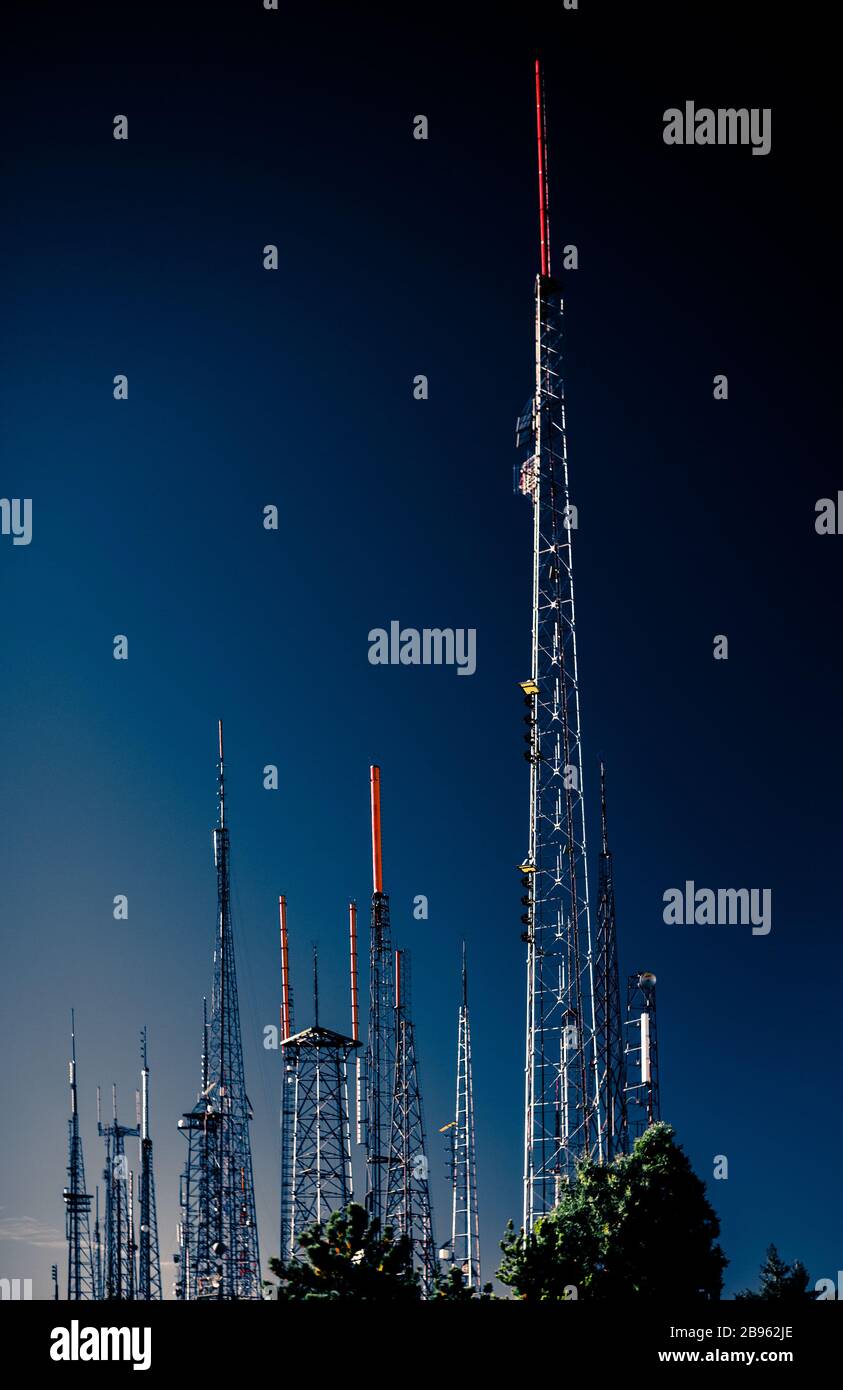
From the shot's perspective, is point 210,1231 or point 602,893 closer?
point 602,893

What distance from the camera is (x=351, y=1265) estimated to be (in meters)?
48.1

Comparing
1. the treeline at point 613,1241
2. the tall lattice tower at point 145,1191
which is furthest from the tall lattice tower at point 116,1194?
the treeline at point 613,1241

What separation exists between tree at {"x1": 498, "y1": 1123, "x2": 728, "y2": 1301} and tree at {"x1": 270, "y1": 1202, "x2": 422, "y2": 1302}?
4.62 meters

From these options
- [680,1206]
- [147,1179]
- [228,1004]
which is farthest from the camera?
[147,1179]

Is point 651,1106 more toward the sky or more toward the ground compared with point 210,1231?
more toward the sky

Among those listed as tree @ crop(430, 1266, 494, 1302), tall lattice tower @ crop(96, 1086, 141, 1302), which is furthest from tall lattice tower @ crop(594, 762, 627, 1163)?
tall lattice tower @ crop(96, 1086, 141, 1302)

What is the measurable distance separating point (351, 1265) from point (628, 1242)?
9.43m

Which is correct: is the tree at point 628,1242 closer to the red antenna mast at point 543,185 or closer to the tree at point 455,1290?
the tree at point 455,1290

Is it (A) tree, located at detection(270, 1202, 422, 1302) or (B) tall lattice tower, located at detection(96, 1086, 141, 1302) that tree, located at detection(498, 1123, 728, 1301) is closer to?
(A) tree, located at detection(270, 1202, 422, 1302)

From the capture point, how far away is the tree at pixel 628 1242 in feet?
169

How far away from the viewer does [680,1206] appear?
5284 centimetres
